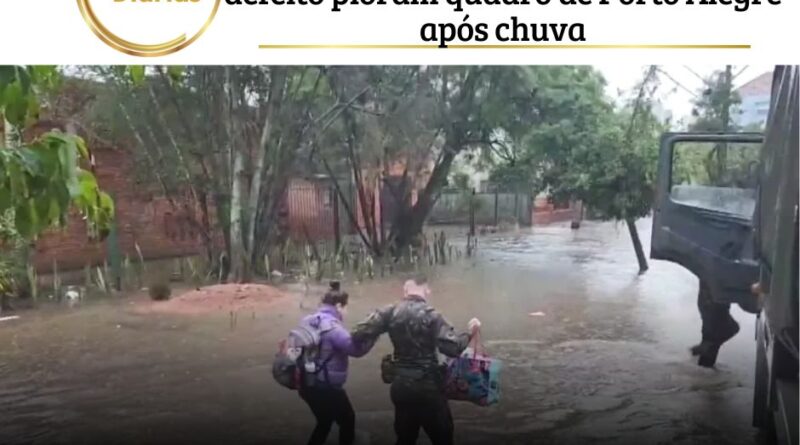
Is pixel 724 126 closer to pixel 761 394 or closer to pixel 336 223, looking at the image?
pixel 761 394

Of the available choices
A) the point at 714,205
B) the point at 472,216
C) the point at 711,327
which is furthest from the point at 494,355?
the point at 714,205

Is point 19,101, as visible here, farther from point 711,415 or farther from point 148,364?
point 711,415

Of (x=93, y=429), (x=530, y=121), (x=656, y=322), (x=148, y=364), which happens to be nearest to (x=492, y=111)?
(x=530, y=121)

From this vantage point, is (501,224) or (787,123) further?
(501,224)

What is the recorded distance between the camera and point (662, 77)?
8.14ft

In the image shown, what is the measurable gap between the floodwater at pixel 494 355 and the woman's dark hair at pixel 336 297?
0.14 feet

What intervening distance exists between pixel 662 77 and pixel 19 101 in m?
1.96

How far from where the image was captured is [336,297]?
2.64m

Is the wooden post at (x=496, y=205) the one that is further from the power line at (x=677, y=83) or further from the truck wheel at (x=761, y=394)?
the truck wheel at (x=761, y=394)

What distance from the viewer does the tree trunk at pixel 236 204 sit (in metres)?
2.66

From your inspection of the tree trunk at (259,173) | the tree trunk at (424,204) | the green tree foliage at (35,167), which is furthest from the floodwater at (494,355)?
Answer: the green tree foliage at (35,167)

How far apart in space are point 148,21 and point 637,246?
1.72 meters

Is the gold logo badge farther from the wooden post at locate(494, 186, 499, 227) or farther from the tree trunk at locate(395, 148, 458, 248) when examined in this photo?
the wooden post at locate(494, 186, 499, 227)

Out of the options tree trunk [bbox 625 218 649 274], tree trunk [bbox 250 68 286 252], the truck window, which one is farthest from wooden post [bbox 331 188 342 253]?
the truck window
